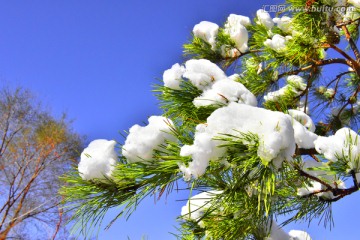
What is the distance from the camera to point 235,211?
0.88m

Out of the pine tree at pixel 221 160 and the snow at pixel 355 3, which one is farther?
the snow at pixel 355 3

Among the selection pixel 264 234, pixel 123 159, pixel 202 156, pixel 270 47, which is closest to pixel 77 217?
pixel 123 159

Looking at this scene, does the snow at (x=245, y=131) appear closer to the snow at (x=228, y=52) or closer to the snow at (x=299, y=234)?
the snow at (x=299, y=234)

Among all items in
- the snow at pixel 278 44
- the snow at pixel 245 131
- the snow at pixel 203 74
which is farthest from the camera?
the snow at pixel 278 44

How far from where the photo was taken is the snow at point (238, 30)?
5.37 feet

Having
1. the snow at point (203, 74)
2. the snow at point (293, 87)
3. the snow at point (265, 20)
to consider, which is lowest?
the snow at point (203, 74)

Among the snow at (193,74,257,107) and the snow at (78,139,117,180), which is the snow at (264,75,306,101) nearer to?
the snow at (193,74,257,107)

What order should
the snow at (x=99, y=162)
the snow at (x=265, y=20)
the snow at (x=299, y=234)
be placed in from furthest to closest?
1. the snow at (x=265, y=20)
2. the snow at (x=299, y=234)
3. the snow at (x=99, y=162)

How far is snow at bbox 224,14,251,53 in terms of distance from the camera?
5.37 feet

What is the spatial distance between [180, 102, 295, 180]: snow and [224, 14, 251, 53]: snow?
1109 millimetres

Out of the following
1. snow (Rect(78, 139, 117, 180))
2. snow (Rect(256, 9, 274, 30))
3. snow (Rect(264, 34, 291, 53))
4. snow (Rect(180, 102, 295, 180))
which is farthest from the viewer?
snow (Rect(256, 9, 274, 30))

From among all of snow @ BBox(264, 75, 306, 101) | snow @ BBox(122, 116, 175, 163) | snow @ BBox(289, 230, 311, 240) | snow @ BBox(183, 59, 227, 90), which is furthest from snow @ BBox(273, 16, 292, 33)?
snow @ BBox(122, 116, 175, 163)

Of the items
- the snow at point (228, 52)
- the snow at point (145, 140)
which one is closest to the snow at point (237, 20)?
the snow at point (228, 52)

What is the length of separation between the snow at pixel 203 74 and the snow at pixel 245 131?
230 millimetres
